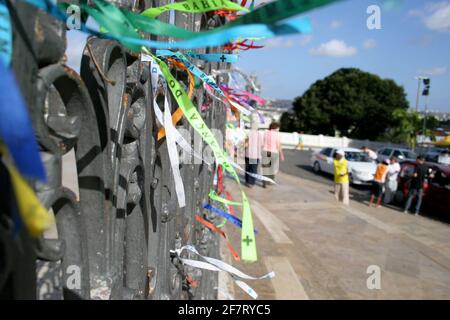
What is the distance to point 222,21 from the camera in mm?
3617

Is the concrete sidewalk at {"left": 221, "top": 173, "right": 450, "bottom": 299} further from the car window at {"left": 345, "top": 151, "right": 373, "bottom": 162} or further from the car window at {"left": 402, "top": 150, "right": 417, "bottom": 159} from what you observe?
the car window at {"left": 402, "top": 150, "right": 417, "bottom": 159}

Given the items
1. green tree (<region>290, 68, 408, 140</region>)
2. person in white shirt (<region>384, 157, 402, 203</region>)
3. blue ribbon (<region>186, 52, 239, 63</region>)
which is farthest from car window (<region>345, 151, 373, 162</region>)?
green tree (<region>290, 68, 408, 140</region>)

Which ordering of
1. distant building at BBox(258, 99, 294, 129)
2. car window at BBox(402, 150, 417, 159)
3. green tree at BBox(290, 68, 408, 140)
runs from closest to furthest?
1. distant building at BBox(258, 99, 294, 129)
2. car window at BBox(402, 150, 417, 159)
3. green tree at BBox(290, 68, 408, 140)

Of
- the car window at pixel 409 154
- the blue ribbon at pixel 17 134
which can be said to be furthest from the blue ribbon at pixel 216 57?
the car window at pixel 409 154

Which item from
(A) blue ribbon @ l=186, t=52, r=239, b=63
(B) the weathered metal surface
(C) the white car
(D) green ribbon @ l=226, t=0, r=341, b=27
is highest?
(A) blue ribbon @ l=186, t=52, r=239, b=63

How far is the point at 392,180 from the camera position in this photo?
12.2 m

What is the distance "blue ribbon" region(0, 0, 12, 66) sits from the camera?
62 centimetres

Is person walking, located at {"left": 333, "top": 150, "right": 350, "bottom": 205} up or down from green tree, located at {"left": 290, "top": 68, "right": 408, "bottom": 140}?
down

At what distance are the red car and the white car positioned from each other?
388cm

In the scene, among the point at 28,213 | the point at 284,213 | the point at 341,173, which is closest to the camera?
the point at 28,213

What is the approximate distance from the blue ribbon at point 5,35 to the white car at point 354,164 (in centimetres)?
1643

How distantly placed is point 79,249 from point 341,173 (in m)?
11.6
